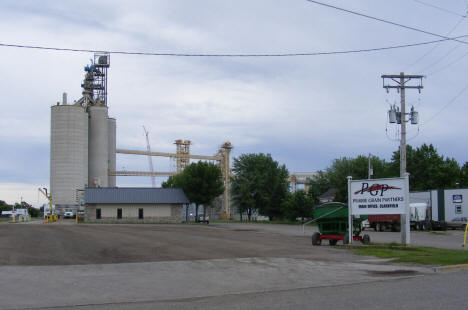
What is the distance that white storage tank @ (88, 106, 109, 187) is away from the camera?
89250 millimetres

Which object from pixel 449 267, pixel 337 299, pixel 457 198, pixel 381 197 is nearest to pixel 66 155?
pixel 457 198

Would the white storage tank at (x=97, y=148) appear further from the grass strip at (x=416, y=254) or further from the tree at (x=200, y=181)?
the grass strip at (x=416, y=254)

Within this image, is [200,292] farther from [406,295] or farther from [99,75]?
[99,75]

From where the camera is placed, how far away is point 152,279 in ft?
44.3

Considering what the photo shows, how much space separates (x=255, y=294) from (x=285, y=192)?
7244 cm

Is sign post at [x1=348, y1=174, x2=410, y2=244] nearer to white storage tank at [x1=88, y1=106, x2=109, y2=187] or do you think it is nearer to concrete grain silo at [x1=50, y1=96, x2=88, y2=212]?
concrete grain silo at [x1=50, y1=96, x2=88, y2=212]

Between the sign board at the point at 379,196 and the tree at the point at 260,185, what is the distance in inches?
2215

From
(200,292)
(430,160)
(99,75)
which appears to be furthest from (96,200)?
(200,292)

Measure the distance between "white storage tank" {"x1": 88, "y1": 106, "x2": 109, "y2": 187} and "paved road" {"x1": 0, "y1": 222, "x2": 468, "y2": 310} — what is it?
7036 cm

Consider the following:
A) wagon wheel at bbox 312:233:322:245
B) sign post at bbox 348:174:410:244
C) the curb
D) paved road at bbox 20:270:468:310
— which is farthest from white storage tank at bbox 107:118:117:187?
paved road at bbox 20:270:468:310

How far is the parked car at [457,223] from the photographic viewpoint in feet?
167

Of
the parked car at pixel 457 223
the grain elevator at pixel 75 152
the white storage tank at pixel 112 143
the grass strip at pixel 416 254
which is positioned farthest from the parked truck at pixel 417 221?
the white storage tank at pixel 112 143

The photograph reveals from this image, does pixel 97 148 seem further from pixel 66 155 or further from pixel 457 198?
pixel 457 198

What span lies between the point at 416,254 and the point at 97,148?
76785 millimetres
